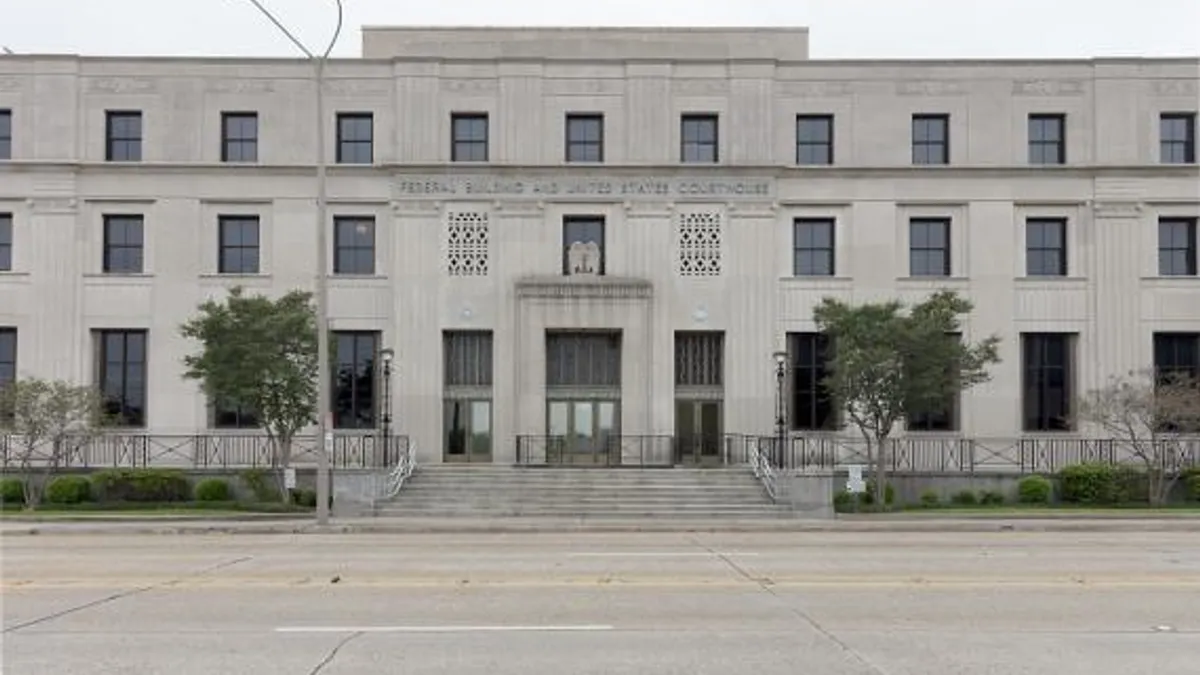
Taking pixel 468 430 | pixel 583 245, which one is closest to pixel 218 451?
pixel 468 430

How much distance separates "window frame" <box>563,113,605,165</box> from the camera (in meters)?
42.0

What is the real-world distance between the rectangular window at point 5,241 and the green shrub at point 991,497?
31.1 m

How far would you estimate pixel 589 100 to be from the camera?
42.0 metres

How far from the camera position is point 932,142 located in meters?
42.5

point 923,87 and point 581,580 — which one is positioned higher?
point 923,87

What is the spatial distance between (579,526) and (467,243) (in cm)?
1545

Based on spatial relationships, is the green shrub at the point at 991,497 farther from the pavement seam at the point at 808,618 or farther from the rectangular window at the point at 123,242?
the rectangular window at the point at 123,242

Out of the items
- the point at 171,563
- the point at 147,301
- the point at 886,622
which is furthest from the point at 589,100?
the point at 886,622

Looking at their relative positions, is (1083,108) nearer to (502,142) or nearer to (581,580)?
(502,142)

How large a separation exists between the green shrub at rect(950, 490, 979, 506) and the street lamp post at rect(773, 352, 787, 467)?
5.03 m

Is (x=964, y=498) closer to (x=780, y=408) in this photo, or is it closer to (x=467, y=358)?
(x=780, y=408)

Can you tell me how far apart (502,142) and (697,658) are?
32.8 metres

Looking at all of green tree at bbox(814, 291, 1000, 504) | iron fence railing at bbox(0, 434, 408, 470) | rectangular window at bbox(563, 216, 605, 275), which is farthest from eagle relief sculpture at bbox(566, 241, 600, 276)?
green tree at bbox(814, 291, 1000, 504)

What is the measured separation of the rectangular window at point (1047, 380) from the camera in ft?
136
